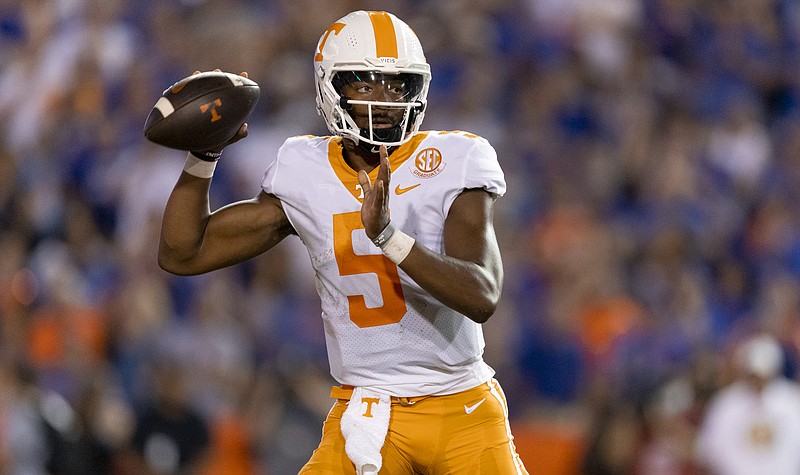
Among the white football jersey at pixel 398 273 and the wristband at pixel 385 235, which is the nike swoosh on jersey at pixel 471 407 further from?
the wristband at pixel 385 235

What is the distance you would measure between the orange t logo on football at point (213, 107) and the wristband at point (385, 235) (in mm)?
597

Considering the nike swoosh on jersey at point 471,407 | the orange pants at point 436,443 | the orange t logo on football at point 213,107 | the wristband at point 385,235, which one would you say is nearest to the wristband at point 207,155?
the orange t logo on football at point 213,107

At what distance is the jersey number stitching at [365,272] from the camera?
3.13 metres

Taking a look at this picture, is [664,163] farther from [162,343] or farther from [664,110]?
[162,343]

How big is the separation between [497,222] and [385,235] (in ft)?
13.5

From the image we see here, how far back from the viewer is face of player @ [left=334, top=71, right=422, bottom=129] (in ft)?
10.5

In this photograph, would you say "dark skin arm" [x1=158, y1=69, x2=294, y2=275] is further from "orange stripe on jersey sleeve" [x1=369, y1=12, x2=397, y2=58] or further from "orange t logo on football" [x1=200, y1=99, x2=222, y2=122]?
"orange stripe on jersey sleeve" [x1=369, y1=12, x2=397, y2=58]

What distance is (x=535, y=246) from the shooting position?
277 inches

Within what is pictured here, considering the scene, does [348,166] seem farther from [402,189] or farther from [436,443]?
[436,443]

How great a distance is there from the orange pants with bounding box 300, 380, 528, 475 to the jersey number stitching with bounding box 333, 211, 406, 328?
0.22 m

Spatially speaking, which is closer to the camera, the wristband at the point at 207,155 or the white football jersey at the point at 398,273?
the white football jersey at the point at 398,273

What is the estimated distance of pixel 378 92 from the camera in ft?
10.6

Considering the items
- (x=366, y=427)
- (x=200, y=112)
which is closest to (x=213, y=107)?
(x=200, y=112)

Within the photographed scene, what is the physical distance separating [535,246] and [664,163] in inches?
47.4
